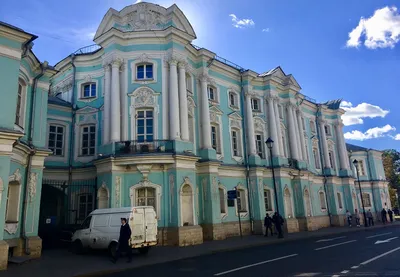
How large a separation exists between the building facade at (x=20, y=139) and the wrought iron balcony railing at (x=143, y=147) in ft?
Result: 13.6

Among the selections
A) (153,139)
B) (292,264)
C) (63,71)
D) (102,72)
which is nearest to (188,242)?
(153,139)

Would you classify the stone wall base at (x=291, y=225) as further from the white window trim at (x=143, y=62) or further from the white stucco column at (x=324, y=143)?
the white window trim at (x=143, y=62)

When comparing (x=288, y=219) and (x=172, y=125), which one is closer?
(x=172, y=125)

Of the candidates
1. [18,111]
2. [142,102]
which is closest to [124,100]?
[142,102]

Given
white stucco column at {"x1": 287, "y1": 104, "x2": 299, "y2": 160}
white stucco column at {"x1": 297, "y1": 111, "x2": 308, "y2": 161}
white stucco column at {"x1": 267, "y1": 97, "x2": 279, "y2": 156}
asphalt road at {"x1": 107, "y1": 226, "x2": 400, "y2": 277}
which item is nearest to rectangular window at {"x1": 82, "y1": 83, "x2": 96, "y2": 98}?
white stucco column at {"x1": 267, "y1": 97, "x2": 279, "y2": 156}

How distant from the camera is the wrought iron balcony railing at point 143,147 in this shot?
18.7m

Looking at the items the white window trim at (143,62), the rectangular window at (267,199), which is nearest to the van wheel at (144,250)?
the white window trim at (143,62)

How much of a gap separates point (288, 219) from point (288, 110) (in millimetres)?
10042

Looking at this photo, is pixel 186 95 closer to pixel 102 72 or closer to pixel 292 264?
pixel 102 72

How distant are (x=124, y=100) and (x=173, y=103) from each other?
9.97 feet

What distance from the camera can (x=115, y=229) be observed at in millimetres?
14266

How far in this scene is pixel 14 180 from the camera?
14047 millimetres

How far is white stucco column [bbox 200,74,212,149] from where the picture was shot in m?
22.1

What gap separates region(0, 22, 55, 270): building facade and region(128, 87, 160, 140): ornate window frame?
16.0 feet
